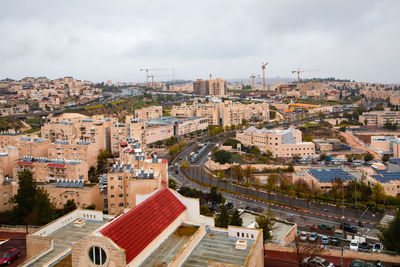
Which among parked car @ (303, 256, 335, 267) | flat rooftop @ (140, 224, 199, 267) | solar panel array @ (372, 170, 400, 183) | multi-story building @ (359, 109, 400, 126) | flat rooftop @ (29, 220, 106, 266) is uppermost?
multi-story building @ (359, 109, 400, 126)

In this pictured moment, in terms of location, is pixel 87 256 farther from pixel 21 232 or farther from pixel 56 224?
pixel 21 232

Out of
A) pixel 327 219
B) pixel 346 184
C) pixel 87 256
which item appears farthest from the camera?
pixel 346 184

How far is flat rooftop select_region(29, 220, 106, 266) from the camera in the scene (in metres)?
6.30

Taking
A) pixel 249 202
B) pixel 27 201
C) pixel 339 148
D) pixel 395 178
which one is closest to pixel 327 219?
pixel 249 202

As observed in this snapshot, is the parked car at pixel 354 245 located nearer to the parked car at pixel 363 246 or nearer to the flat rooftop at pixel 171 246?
the parked car at pixel 363 246

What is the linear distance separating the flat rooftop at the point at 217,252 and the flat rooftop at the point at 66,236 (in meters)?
2.42

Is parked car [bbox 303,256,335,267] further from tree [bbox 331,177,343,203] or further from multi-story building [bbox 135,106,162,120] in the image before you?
multi-story building [bbox 135,106,162,120]

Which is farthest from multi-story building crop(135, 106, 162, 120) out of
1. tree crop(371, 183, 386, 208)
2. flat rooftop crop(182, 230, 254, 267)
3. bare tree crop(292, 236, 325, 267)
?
flat rooftop crop(182, 230, 254, 267)

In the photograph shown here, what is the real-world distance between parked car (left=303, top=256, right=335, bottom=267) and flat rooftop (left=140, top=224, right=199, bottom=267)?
2.51 metres

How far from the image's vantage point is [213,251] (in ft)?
19.6

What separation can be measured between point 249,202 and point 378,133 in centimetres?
2015

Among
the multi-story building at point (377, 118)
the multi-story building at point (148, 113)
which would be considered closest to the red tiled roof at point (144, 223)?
the multi-story building at point (148, 113)

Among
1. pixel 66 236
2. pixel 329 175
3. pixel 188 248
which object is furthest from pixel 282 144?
pixel 188 248

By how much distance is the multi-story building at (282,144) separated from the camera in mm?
21688
